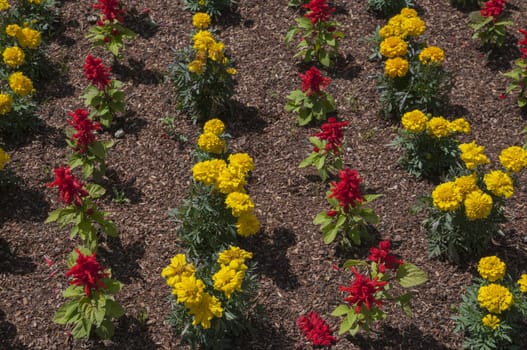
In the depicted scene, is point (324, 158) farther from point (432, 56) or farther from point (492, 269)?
point (492, 269)

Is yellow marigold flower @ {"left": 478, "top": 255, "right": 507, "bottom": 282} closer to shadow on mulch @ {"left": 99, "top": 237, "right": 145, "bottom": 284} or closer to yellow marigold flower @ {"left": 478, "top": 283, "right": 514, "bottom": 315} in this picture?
yellow marigold flower @ {"left": 478, "top": 283, "right": 514, "bottom": 315}

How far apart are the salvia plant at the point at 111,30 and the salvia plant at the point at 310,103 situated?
2218 mm

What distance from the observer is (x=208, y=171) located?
240 inches

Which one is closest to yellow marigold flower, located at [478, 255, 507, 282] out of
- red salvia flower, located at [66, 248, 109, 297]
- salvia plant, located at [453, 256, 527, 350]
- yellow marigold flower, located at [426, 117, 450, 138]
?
salvia plant, located at [453, 256, 527, 350]

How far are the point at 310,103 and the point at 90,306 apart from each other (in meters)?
3.32

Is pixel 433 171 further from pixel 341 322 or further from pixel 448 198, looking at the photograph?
pixel 341 322

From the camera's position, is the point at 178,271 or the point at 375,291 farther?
the point at 375,291

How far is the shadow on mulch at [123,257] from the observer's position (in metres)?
6.45

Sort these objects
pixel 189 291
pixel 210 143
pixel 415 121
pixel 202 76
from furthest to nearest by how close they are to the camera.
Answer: pixel 202 76 < pixel 415 121 < pixel 210 143 < pixel 189 291

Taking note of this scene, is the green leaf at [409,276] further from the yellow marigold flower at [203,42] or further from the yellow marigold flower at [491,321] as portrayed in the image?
the yellow marigold flower at [203,42]

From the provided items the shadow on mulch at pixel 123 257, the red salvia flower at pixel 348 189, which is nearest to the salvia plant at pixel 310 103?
the red salvia flower at pixel 348 189

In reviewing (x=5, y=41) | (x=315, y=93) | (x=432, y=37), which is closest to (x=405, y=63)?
(x=315, y=93)

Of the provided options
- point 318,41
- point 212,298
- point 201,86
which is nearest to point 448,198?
point 212,298

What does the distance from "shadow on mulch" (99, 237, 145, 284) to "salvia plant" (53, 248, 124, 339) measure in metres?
0.54
